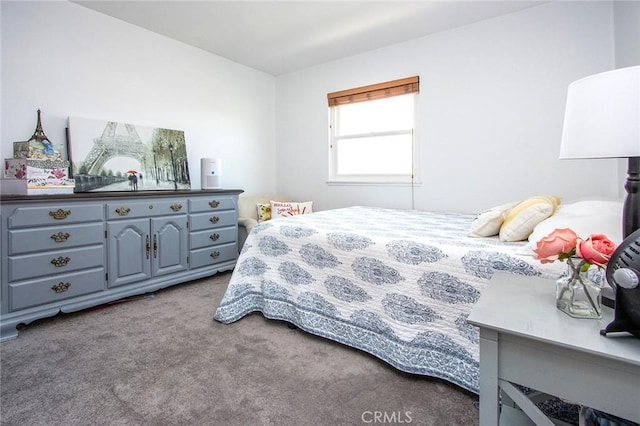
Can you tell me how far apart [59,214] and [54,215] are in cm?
3

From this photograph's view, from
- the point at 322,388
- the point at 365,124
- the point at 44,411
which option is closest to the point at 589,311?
the point at 322,388

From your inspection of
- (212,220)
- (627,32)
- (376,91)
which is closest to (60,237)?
(212,220)

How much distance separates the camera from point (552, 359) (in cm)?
78

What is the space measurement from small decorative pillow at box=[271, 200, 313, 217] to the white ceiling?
1752 millimetres

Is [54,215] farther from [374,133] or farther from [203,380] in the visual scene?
[374,133]

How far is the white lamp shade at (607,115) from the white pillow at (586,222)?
61 cm

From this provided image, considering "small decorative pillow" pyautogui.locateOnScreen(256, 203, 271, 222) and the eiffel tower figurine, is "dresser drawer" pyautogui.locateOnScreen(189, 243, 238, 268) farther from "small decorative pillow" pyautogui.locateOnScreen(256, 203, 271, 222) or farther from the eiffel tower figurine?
the eiffel tower figurine

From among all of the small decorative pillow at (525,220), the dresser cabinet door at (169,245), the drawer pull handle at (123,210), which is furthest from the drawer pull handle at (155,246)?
the small decorative pillow at (525,220)

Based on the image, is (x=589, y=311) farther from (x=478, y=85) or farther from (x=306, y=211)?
(x=306, y=211)

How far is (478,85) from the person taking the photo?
3049 mm

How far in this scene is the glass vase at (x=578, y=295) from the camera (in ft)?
2.82

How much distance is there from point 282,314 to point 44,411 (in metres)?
1.24

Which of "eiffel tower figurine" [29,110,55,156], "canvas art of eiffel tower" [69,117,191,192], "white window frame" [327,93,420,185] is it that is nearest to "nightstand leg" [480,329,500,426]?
"white window frame" [327,93,420,185]

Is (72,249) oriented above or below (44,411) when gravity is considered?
above
